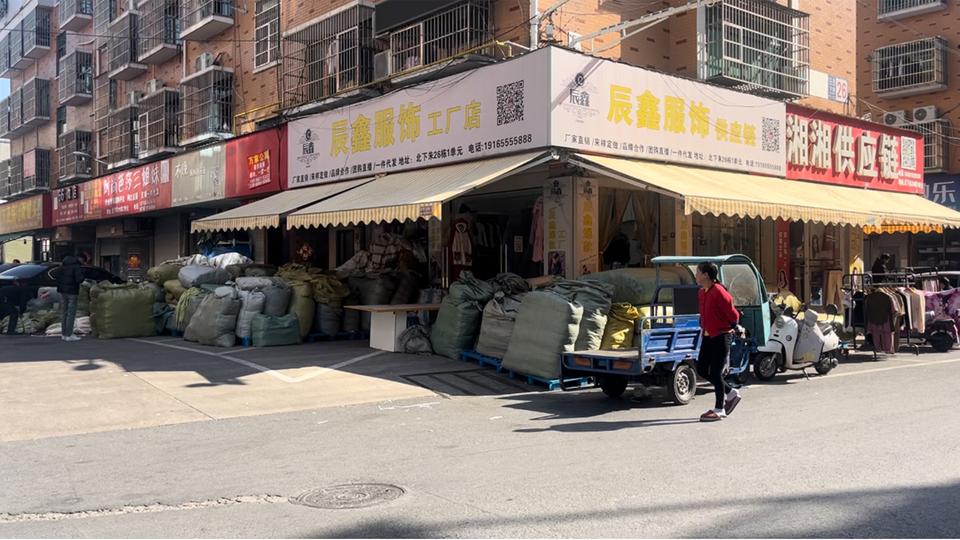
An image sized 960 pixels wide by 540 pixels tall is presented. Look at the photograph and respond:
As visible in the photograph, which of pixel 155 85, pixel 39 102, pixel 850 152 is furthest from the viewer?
pixel 39 102

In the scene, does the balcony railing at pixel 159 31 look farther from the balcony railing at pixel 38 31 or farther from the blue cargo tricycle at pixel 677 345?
the blue cargo tricycle at pixel 677 345

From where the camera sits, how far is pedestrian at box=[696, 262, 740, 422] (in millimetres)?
8078

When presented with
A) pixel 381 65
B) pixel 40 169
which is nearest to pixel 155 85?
pixel 40 169

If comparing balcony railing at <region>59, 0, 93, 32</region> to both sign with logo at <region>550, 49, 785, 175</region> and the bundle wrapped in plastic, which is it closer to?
sign with logo at <region>550, 49, 785, 175</region>

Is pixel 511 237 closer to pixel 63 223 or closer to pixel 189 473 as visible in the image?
pixel 189 473

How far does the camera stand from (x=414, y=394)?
9992mm

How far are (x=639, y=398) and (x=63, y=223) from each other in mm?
30063

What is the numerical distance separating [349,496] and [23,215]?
37592 millimetres

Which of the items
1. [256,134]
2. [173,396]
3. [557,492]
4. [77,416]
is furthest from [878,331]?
[256,134]

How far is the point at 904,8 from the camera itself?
2925cm

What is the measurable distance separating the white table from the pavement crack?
7520 mm

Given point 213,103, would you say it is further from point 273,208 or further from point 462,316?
point 462,316

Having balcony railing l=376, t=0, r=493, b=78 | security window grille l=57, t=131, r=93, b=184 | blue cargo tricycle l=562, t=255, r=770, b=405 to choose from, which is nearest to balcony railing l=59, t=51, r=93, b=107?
security window grille l=57, t=131, r=93, b=184

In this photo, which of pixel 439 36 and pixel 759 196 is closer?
pixel 759 196
